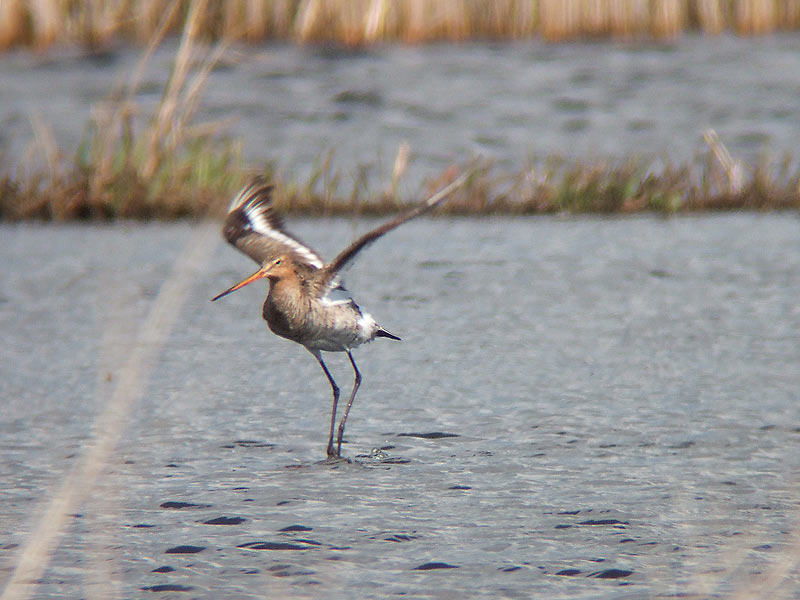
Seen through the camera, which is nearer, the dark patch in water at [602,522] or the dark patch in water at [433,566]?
the dark patch in water at [433,566]

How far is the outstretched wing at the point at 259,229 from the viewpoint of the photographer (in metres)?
6.15

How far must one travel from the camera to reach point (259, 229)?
6.31 m

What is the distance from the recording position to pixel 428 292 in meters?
8.83

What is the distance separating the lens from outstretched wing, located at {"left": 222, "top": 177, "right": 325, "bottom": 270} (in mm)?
6148

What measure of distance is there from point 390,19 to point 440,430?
12765mm

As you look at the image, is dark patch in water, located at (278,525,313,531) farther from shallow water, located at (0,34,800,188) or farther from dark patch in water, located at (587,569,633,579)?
shallow water, located at (0,34,800,188)

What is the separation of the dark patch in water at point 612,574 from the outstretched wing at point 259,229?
8.22 ft

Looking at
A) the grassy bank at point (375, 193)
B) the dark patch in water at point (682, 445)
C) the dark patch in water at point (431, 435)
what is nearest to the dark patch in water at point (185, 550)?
the dark patch in water at point (431, 435)

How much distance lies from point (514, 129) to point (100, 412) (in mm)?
11359

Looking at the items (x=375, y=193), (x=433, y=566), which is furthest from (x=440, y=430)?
(x=375, y=193)

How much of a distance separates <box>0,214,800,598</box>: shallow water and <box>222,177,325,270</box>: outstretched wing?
694mm

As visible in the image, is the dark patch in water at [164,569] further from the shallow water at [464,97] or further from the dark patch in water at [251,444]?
the shallow water at [464,97]

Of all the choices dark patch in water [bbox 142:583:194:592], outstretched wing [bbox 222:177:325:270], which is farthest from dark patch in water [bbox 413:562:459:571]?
outstretched wing [bbox 222:177:325:270]

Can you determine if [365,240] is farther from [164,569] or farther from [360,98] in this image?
[360,98]
